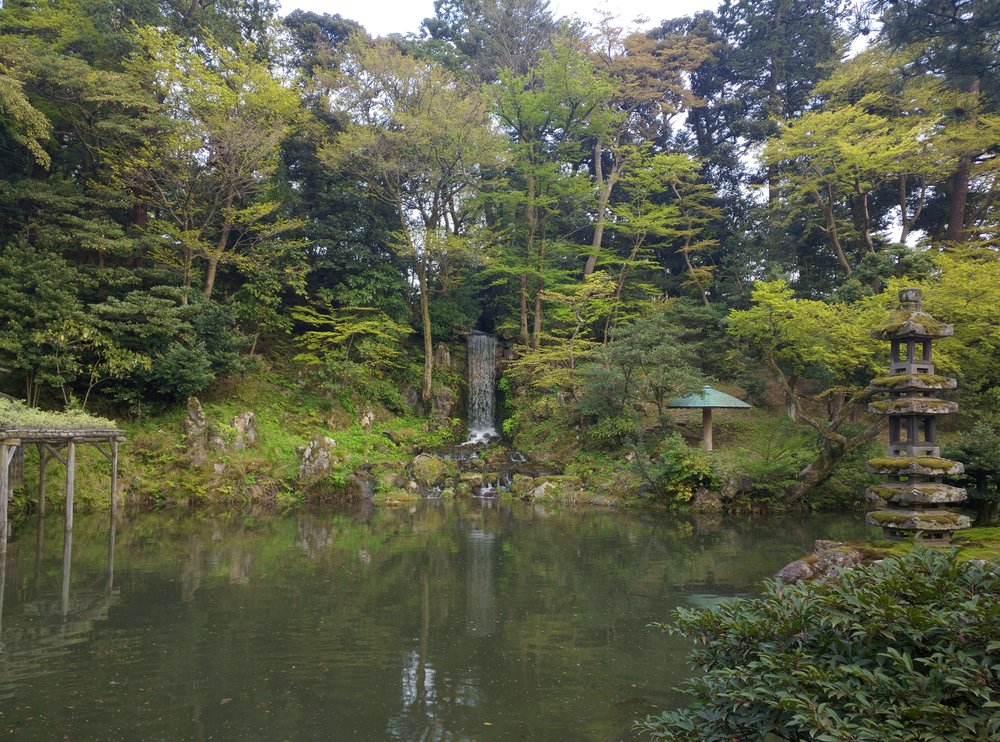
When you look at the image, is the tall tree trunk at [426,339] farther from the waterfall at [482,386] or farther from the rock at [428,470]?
the rock at [428,470]

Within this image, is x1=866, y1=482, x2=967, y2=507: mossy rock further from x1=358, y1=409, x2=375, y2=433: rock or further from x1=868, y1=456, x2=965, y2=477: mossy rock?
x1=358, y1=409, x2=375, y2=433: rock

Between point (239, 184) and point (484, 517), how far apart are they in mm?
13115

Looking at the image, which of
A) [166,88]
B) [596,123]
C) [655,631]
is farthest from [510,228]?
[655,631]

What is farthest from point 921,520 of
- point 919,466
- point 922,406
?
point 922,406

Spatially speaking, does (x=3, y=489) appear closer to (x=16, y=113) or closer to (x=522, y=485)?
(x=16, y=113)

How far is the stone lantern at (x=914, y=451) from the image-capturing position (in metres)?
7.39

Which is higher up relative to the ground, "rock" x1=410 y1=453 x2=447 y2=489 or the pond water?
"rock" x1=410 y1=453 x2=447 y2=489

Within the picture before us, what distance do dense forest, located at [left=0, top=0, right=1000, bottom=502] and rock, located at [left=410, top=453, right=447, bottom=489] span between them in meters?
3.47

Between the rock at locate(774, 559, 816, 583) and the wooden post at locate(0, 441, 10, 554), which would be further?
the wooden post at locate(0, 441, 10, 554)

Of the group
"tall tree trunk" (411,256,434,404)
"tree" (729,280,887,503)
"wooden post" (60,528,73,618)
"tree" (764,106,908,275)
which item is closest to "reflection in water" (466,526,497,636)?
"wooden post" (60,528,73,618)

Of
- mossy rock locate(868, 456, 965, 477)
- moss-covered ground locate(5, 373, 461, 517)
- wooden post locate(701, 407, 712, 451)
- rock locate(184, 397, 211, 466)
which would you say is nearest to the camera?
mossy rock locate(868, 456, 965, 477)

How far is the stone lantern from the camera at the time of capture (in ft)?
24.2

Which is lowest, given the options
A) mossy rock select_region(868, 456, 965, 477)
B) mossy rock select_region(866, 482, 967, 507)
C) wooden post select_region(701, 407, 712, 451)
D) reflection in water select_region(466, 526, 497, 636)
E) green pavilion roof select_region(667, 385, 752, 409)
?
reflection in water select_region(466, 526, 497, 636)

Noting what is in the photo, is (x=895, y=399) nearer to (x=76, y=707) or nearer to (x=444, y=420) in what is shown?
(x=76, y=707)
